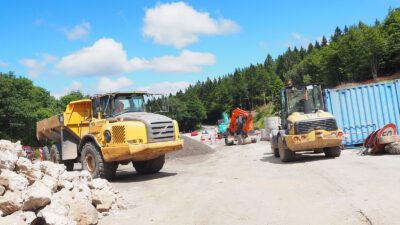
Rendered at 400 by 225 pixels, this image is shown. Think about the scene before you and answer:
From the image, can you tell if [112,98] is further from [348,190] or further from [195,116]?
[195,116]

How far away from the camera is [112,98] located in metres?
10.5

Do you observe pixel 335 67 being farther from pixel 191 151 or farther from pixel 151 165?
pixel 151 165

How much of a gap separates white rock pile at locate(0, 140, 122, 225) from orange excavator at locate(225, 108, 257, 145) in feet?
55.6

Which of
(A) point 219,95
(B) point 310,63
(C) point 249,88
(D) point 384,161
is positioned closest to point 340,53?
(B) point 310,63

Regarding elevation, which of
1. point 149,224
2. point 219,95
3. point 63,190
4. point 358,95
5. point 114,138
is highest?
point 219,95

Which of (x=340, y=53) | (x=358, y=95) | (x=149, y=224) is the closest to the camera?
(x=149, y=224)

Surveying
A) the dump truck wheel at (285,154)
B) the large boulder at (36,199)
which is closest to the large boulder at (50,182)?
the large boulder at (36,199)

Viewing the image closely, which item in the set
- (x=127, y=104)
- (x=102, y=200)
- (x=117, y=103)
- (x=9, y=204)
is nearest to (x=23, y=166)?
(x=9, y=204)

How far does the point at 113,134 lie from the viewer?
9656 mm

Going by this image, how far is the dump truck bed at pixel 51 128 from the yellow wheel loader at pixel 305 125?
7.98 metres

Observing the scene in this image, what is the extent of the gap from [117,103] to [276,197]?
19.9ft

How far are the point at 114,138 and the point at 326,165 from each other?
6.25 meters

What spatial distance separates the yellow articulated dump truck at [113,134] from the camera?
31.1 feet

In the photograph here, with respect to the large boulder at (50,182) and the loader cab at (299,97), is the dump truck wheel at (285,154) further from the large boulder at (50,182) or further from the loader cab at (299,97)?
the large boulder at (50,182)
